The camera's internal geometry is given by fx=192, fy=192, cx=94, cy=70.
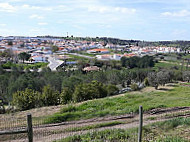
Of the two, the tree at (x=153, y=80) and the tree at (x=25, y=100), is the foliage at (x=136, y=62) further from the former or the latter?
the tree at (x=25, y=100)

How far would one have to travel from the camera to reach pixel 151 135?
5.52 m

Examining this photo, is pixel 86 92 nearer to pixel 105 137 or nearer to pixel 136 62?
pixel 105 137

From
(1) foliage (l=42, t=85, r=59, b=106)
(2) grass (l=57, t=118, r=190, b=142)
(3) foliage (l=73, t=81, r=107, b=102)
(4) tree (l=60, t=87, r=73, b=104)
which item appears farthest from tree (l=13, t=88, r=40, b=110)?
(2) grass (l=57, t=118, r=190, b=142)

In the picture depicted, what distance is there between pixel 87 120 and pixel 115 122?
1.32 meters

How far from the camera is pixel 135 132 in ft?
18.2

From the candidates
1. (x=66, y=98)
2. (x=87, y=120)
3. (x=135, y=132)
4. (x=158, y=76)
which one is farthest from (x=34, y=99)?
(x=158, y=76)

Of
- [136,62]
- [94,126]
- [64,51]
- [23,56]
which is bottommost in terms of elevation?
[136,62]

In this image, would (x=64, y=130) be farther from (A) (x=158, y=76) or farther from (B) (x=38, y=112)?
(A) (x=158, y=76)

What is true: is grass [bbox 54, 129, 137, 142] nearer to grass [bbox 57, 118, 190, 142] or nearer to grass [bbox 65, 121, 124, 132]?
grass [bbox 57, 118, 190, 142]

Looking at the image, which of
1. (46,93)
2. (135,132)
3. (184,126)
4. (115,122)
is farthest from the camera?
(46,93)

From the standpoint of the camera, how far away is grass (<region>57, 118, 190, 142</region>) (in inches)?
200

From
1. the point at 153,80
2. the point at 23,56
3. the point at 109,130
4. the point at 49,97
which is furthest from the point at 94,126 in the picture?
the point at 23,56

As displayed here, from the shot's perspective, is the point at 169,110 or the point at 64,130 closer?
the point at 64,130

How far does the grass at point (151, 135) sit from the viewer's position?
509cm
